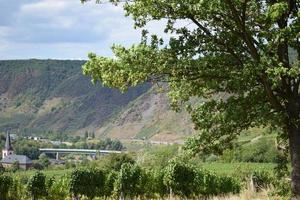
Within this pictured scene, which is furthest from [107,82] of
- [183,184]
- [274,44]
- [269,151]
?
[269,151]

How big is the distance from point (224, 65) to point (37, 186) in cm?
3711

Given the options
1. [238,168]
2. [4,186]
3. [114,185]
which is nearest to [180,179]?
[114,185]

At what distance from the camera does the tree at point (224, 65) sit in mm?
11383

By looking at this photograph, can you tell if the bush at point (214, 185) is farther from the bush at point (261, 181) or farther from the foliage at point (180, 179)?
the bush at point (261, 181)

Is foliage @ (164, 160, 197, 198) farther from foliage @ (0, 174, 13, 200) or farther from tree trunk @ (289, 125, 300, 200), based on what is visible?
tree trunk @ (289, 125, 300, 200)

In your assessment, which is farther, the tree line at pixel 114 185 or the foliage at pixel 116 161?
the foliage at pixel 116 161

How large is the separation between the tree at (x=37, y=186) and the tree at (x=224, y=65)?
35.0 metres

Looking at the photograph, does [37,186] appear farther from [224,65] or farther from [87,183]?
[224,65]

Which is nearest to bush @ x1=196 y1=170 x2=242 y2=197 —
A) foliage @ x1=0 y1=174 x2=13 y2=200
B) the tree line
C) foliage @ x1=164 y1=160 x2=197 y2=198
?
the tree line

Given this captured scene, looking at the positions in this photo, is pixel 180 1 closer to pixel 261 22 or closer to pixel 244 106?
pixel 261 22

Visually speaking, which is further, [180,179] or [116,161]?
[116,161]

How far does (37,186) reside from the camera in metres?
46.2

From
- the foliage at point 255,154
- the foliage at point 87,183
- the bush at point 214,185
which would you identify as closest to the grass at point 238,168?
the foliage at point 255,154

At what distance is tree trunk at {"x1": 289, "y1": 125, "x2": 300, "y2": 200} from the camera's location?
40.5ft
